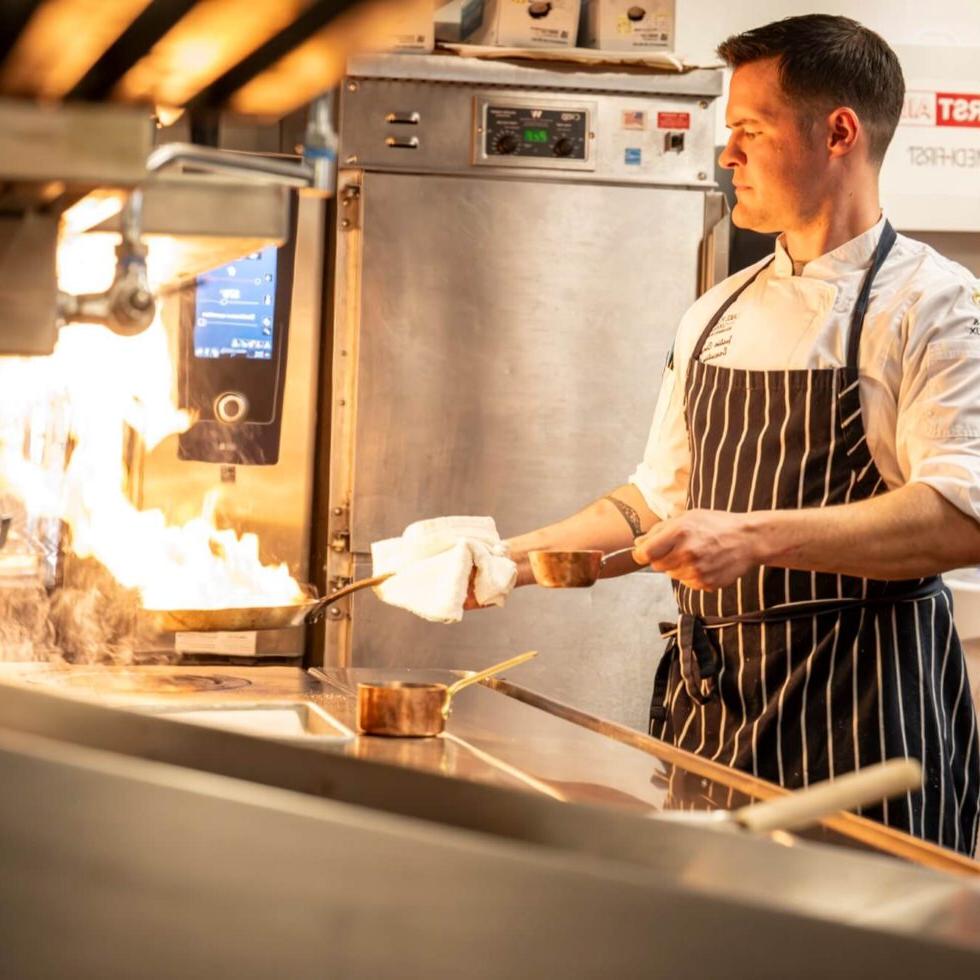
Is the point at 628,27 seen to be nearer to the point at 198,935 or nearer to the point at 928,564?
the point at 928,564

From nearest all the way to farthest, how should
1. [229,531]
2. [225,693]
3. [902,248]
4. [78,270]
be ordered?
[225,693] < [902,248] < [78,270] < [229,531]

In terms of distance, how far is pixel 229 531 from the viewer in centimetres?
326

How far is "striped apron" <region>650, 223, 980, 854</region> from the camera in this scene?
1956 millimetres

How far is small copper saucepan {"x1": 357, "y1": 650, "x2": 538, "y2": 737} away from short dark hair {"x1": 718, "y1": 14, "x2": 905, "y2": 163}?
1.15 metres

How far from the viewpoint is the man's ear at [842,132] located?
220 cm

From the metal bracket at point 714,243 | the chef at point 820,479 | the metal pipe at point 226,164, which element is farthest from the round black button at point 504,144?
the metal pipe at point 226,164

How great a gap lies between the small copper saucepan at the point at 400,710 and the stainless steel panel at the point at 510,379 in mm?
1588

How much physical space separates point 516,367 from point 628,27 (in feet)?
2.86

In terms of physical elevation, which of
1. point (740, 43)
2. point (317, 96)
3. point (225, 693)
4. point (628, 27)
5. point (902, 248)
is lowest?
point (225, 693)

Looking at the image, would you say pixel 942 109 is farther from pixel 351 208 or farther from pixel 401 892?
pixel 401 892

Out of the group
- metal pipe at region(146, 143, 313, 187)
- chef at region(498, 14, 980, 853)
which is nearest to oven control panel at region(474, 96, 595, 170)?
chef at region(498, 14, 980, 853)

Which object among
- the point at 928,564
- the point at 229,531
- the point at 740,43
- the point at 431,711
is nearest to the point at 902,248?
the point at 740,43

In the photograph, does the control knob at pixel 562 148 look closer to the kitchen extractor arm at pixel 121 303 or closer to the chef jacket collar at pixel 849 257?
the chef jacket collar at pixel 849 257

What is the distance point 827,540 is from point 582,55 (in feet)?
6.05
